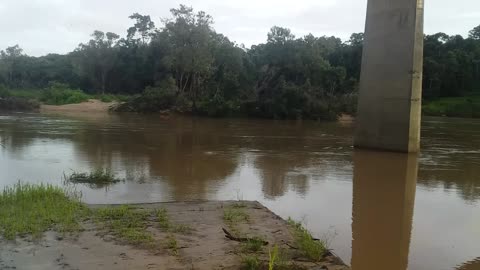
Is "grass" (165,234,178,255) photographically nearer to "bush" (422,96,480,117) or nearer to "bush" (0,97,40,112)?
"bush" (0,97,40,112)

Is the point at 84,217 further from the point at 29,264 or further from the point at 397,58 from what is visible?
the point at 397,58

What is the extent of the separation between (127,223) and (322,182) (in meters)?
6.51

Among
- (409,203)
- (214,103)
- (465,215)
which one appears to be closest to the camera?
(465,215)

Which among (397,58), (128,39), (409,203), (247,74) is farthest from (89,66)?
(409,203)

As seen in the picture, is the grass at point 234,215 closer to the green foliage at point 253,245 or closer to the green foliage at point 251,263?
the green foliage at point 253,245

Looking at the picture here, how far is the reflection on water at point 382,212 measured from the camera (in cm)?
657

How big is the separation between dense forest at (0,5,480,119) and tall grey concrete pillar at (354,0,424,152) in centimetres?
2267

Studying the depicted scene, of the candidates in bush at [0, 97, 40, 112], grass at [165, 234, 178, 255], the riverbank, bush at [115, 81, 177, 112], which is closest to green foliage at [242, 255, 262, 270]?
the riverbank

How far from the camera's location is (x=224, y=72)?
49.2 metres

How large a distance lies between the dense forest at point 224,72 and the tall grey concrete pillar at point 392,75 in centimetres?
2267

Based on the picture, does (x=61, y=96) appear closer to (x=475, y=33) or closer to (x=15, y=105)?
(x=15, y=105)

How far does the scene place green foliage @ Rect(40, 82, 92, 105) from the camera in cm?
5350

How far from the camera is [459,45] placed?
71812 mm

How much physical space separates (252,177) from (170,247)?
6.98 m
